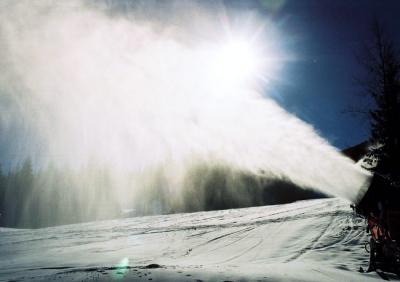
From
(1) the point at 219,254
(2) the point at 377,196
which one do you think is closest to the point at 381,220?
(2) the point at 377,196

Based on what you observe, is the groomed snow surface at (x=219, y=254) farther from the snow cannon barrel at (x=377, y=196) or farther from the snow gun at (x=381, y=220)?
the snow cannon barrel at (x=377, y=196)

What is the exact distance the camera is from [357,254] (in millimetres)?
13195

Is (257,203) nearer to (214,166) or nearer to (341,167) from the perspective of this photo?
(214,166)

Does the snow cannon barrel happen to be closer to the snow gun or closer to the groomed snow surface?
the snow gun

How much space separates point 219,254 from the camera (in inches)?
608

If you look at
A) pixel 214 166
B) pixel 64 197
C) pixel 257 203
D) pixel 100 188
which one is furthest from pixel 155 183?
pixel 257 203

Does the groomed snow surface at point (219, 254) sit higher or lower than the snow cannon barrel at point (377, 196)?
lower

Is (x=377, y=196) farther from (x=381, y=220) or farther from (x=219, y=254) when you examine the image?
(x=219, y=254)

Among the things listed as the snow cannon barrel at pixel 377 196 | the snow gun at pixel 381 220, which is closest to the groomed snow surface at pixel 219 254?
the snow gun at pixel 381 220

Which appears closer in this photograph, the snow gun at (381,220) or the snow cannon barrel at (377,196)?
the snow gun at (381,220)

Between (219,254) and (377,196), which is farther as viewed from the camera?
(219,254)

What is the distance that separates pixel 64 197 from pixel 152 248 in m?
48.9

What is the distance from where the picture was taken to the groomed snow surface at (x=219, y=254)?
29.7 feet

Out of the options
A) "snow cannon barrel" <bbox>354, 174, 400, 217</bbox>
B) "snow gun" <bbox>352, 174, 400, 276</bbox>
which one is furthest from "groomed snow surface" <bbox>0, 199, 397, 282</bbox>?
"snow cannon barrel" <bbox>354, 174, 400, 217</bbox>
